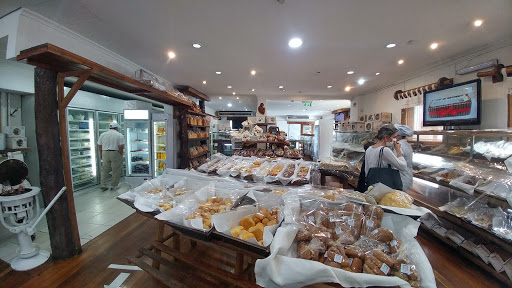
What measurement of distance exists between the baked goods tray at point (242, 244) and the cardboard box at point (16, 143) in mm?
4344

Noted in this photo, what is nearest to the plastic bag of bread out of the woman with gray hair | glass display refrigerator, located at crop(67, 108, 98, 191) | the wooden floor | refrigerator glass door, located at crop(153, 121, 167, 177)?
the wooden floor

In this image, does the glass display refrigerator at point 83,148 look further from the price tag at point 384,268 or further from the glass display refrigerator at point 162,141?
the price tag at point 384,268

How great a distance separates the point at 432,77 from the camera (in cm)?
405

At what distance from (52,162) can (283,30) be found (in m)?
3.18

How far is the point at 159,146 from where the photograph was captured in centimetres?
529

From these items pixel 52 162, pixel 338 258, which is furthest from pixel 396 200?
pixel 52 162

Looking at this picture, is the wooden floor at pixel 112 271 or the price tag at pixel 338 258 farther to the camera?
the wooden floor at pixel 112 271

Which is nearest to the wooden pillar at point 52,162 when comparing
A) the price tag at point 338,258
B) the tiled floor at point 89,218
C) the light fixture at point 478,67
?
the tiled floor at point 89,218

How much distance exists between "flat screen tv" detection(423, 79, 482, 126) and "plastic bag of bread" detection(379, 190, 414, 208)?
288 cm

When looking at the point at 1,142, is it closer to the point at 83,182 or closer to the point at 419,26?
the point at 83,182

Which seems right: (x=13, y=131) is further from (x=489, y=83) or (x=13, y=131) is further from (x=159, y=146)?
(x=489, y=83)

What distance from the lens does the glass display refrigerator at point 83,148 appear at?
4.83 m

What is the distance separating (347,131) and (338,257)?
567 cm

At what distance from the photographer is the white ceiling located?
2.08 meters
